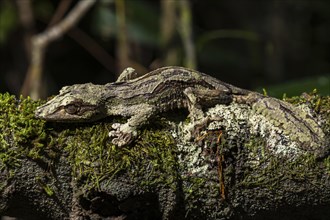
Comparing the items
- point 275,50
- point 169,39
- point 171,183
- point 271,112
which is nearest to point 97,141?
point 171,183

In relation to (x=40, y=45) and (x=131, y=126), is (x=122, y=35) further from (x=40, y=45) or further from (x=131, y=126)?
(x=131, y=126)

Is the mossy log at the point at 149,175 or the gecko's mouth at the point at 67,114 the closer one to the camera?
the mossy log at the point at 149,175

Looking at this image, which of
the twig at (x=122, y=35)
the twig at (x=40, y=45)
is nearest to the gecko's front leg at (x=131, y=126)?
the twig at (x=122, y=35)

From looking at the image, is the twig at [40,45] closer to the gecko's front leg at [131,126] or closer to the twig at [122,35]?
the twig at [122,35]

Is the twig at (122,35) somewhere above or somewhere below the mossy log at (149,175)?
above

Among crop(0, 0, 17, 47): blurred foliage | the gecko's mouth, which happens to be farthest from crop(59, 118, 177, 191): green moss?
crop(0, 0, 17, 47): blurred foliage

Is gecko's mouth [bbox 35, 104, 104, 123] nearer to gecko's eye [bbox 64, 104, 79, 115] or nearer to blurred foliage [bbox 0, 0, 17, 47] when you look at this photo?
gecko's eye [bbox 64, 104, 79, 115]

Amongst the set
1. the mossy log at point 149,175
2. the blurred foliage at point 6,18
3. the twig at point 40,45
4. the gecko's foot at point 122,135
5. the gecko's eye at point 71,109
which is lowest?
the mossy log at point 149,175
